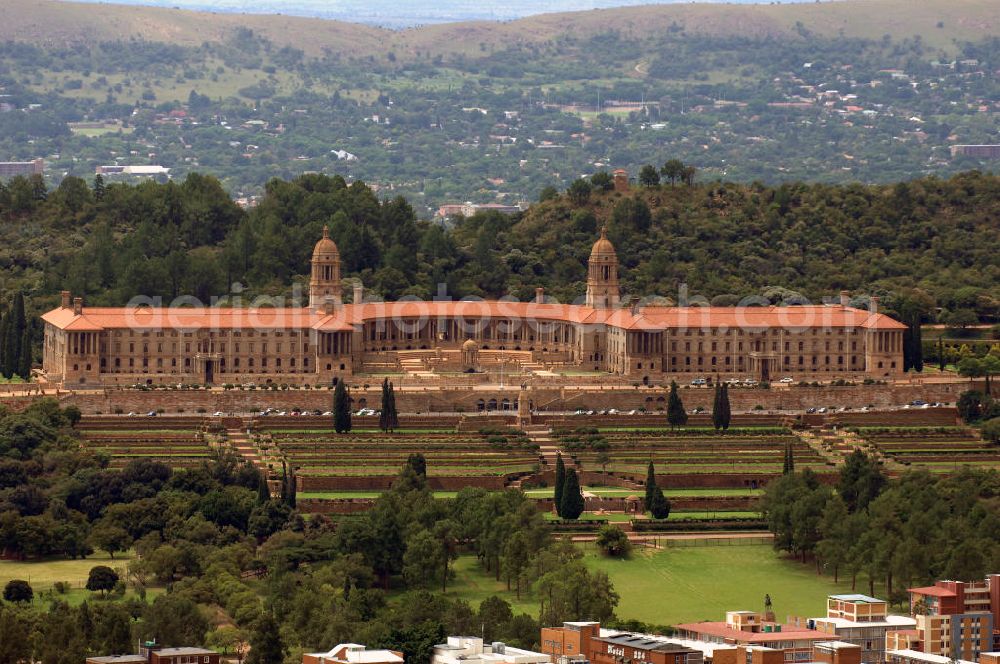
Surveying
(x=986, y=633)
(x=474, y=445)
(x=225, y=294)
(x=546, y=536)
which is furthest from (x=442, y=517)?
(x=225, y=294)

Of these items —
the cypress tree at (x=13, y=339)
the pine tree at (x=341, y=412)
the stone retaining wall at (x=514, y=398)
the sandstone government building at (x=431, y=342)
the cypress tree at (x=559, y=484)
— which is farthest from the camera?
the cypress tree at (x=13, y=339)

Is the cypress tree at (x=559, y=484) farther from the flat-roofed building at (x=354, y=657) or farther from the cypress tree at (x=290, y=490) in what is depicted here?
the flat-roofed building at (x=354, y=657)

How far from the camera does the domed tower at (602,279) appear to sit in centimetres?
13200

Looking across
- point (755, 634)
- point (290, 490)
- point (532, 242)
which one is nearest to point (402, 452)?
point (290, 490)

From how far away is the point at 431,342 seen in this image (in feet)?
429

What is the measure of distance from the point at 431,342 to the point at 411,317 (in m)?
1.44

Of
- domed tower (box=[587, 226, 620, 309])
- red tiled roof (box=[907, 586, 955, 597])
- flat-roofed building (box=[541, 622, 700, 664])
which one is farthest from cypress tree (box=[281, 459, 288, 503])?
domed tower (box=[587, 226, 620, 309])

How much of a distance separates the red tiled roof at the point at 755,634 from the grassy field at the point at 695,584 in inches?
411

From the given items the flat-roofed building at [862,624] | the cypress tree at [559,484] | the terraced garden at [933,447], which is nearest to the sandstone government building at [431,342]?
the terraced garden at [933,447]

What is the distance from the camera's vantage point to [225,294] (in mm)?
138375

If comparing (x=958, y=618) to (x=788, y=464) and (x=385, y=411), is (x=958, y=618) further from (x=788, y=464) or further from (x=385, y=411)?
(x=385, y=411)

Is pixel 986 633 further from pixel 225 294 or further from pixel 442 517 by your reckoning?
pixel 225 294

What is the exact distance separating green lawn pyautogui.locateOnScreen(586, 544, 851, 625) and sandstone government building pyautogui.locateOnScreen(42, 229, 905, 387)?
27816 millimetres

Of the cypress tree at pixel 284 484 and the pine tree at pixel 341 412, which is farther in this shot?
the pine tree at pixel 341 412
